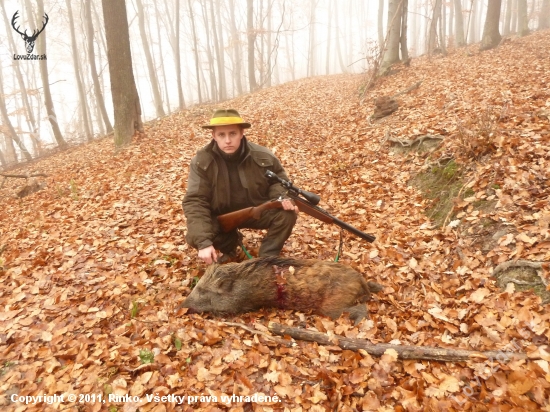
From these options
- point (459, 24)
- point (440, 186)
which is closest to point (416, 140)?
point (440, 186)

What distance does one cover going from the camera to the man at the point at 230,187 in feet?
13.4

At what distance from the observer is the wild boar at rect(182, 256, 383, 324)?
3670 millimetres

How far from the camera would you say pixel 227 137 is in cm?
409

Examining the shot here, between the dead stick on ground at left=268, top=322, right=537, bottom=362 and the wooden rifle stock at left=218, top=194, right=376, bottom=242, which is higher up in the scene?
the wooden rifle stock at left=218, top=194, right=376, bottom=242

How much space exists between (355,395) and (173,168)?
7130 millimetres

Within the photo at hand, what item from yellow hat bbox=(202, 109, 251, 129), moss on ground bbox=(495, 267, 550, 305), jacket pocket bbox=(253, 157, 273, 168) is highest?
yellow hat bbox=(202, 109, 251, 129)

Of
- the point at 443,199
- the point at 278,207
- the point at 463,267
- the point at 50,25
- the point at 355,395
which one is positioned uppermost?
the point at 50,25

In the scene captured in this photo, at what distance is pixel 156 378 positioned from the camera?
9.52 feet

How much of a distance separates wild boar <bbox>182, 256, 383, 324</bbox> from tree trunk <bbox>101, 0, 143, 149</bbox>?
8.25 metres

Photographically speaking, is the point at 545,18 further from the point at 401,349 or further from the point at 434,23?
the point at 401,349

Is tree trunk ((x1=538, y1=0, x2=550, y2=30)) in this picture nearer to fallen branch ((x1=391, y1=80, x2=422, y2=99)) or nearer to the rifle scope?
fallen branch ((x1=391, y1=80, x2=422, y2=99))

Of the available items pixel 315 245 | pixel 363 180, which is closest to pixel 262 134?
pixel 363 180

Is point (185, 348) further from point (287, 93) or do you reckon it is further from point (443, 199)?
point (287, 93)

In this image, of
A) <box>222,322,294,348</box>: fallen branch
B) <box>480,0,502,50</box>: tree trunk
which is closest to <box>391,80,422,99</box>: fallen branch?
<box>480,0,502,50</box>: tree trunk
